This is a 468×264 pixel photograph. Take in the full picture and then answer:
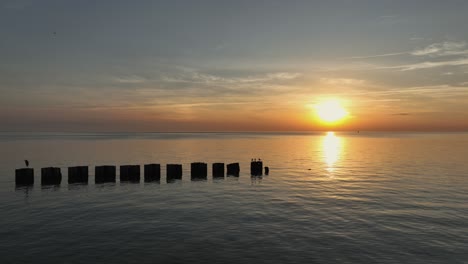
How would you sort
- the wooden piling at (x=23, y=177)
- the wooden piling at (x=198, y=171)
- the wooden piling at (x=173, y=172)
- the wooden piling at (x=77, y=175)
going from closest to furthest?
the wooden piling at (x=23, y=177) → the wooden piling at (x=77, y=175) → the wooden piling at (x=173, y=172) → the wooden piling at (x=198, y=171)

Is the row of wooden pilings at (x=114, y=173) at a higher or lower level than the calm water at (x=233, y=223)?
higher

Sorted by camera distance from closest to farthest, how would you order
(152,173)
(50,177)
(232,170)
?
(50,177) < (152,173) < (232,170)

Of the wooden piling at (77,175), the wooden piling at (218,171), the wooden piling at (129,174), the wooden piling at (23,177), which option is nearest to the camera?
the wooden piling at (23,177)

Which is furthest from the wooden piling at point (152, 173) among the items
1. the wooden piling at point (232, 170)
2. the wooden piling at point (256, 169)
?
the wooden piling at point (256, 169)

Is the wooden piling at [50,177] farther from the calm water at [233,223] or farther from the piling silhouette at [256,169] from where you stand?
the piling silhouette at [256,169]

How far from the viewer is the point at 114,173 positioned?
39.3 metres

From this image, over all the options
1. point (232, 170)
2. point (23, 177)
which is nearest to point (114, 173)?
point (23, 177)

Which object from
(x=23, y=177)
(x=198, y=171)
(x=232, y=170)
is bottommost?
(x=232, y=170)

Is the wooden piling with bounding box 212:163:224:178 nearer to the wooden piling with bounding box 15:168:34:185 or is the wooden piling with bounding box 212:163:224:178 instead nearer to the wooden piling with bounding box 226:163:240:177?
the wooden piling with bounding box 226:163:240:177

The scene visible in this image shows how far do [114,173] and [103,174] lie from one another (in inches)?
50.0

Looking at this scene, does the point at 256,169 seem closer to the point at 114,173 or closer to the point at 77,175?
the point at 114,173

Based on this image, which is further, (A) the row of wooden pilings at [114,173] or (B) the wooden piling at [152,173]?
(B) the wooden piling at [152,173]

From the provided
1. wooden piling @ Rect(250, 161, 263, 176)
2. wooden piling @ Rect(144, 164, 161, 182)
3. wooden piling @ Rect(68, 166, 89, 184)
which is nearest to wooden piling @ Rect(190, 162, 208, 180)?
wooden piling @ Rect(144, 164, 161, 182)

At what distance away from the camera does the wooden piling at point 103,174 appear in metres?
38.1
